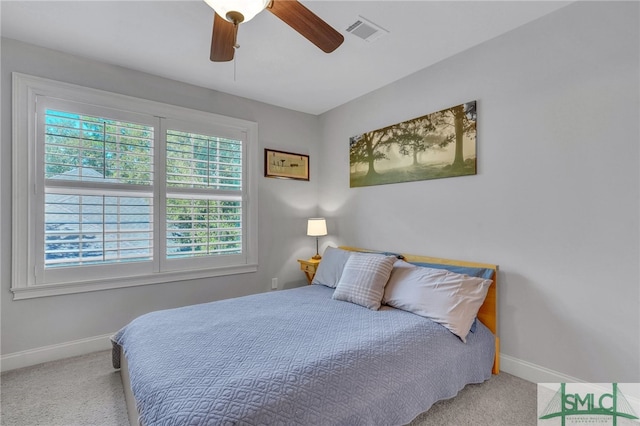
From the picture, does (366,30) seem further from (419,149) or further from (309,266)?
(309,266)

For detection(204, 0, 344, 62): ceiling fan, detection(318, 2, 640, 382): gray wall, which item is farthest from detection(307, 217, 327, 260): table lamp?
detection(204, 0, 344, 62): ceiling fan

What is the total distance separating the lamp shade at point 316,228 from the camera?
3584mm

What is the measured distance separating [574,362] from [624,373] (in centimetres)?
23

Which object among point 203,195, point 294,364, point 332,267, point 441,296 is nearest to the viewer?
point 294,364

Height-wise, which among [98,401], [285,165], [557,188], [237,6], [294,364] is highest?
[237,6]

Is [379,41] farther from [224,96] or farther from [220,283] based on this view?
[220,283]

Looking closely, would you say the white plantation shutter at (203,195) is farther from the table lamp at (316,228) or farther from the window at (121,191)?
the table lamp at (316,228)

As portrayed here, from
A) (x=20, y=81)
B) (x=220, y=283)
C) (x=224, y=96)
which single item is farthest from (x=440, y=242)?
(x=20, y=81)

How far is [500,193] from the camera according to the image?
229 centimetres

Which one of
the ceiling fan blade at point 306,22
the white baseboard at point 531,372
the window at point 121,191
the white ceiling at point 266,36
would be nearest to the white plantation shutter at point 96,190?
the window at point 121,191

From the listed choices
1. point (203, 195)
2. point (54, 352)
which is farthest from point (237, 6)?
point (54, 352)

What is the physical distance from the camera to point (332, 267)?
2977 mm

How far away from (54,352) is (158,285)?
0.88 m

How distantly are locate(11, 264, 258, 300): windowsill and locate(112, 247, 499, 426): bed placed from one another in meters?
0.67
